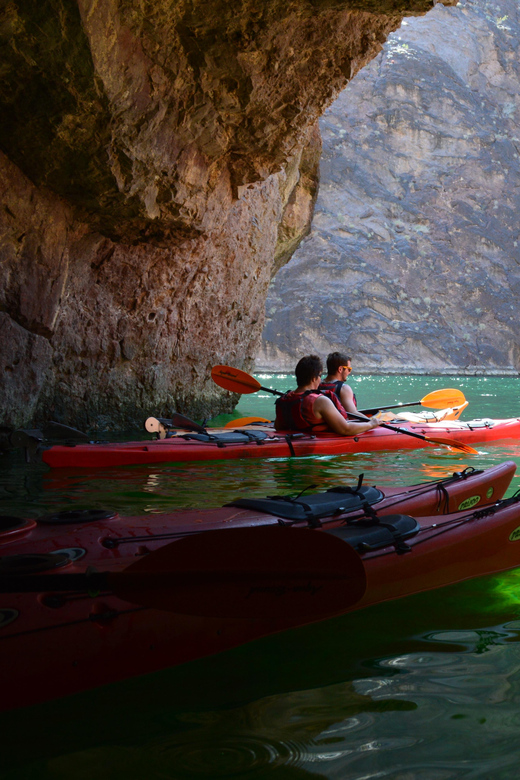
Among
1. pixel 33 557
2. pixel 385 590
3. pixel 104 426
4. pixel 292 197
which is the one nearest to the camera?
pixel 33 557

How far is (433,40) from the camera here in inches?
2087

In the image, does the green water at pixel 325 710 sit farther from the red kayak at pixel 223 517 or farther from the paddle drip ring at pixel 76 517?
the paddle drip ring at pixel 76 517

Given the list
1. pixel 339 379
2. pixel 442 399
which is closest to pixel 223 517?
pixel 339 379

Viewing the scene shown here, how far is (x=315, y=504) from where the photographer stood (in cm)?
269

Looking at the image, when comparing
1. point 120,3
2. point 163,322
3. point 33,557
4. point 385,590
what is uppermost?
point 120,3

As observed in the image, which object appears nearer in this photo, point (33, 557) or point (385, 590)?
point (33, 557)

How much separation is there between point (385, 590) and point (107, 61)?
12.3 ft

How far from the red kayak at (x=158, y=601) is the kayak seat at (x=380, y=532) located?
464mm

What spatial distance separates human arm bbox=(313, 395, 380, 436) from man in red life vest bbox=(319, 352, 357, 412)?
31 cm

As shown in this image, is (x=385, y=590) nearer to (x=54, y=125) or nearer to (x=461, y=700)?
(x=461, y=700)

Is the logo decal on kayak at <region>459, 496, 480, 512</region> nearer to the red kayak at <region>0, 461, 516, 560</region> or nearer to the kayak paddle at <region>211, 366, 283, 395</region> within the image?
the red kayak at <region>0, 461, 516, 560</region>

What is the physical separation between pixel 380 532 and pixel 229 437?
3.31m

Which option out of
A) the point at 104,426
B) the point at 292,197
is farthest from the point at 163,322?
the point at 292,197

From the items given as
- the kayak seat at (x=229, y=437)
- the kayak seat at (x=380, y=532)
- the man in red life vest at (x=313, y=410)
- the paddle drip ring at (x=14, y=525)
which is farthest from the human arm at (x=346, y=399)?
the paddle drip ring at (x=14, y=525)
